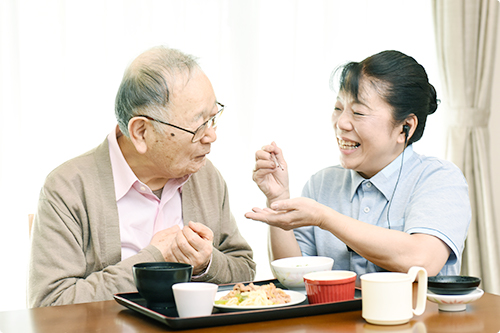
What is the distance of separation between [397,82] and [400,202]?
409mm

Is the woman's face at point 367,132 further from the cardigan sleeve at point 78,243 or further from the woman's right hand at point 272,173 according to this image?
the cardigan sleeve at point 78,243

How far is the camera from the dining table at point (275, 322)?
1.01 m

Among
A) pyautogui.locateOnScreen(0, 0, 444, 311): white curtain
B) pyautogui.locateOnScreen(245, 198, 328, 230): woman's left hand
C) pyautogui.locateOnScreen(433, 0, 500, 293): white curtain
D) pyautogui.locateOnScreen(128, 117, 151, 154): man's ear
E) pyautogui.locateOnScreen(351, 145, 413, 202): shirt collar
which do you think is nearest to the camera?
pyautogui.locateOnScreen(245, 198, 328, 230): woman's left hand

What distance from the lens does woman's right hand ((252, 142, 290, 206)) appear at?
5.92 ft

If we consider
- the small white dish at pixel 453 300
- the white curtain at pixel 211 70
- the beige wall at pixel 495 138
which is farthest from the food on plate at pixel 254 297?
the beige wall at pixel 495 138

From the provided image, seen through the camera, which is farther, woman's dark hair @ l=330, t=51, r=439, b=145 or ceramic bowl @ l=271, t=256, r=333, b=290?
woman's dark hair @ l=330, t=51, r=439, b=145

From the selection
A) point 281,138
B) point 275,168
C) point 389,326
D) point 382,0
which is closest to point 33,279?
point 275,168

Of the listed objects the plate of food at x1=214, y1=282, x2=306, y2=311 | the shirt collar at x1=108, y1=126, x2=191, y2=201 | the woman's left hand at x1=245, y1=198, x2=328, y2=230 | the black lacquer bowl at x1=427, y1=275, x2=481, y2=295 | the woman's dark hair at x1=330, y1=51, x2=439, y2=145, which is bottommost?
the plate of food at x1=214, y1=282, x2=306, y2=311

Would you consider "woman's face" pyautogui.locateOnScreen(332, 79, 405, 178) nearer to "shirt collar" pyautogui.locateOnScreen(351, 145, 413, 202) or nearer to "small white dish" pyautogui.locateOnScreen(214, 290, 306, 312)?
"shirt collar" pyautogui.locateOnScreen(351, 145, 413, 202)

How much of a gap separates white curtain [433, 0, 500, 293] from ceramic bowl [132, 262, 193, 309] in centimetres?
273

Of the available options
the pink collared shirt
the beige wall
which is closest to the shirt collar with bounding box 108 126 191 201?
the pink collared shirt

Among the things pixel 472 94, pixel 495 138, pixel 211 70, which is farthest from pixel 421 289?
pixel 495 138

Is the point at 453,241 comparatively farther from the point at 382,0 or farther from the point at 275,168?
the point at 382,0

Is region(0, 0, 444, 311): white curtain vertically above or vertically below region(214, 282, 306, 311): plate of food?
above
